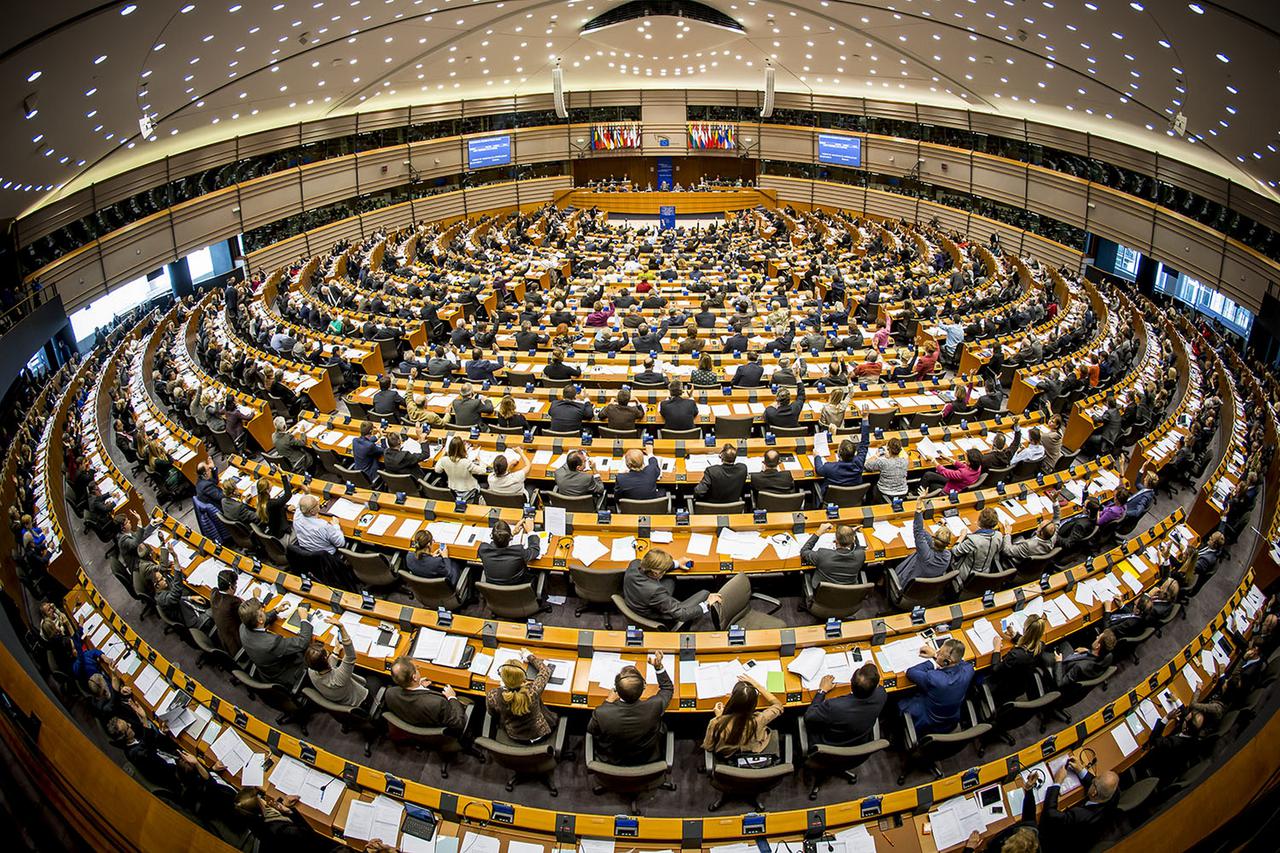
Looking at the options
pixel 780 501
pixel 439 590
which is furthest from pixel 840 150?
pixel 439 590

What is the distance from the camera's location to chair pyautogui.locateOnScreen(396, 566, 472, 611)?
7148mm

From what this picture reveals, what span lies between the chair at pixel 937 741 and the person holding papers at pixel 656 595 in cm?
205

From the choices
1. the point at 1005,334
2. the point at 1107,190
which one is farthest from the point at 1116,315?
the point at 1107,190

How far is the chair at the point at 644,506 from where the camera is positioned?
855 cm

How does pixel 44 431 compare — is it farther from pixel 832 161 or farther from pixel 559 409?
pixel 832 161

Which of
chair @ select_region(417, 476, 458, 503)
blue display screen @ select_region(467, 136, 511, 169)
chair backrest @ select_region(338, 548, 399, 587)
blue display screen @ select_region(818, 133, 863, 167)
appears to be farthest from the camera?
blue display screen @ select_region(467, 136, 511, 169)

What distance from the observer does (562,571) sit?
25.2 feet

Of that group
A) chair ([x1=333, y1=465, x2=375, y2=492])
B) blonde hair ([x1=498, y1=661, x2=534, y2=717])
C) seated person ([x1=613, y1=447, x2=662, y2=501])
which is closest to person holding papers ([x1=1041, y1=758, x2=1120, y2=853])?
blonde hair ([x1=498, y1=661, x2=534, y2=717])

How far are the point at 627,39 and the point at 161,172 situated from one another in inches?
760

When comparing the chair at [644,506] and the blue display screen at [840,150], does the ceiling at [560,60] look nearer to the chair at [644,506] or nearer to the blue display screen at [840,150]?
the blue display screen at [840,150]

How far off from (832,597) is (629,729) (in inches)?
113

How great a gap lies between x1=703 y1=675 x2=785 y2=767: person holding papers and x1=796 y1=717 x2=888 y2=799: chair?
0.38 m

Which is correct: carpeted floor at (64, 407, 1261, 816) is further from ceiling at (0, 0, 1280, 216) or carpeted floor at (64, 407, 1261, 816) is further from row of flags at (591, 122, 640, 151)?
row of flags at (591, 122, 640, 151)

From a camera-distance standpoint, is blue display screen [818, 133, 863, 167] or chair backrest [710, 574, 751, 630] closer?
chair backrest [710, 574, 751, 630]
